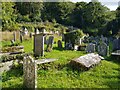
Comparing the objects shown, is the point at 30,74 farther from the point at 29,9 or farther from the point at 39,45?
the point at 29,9

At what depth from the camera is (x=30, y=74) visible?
10.7 meters

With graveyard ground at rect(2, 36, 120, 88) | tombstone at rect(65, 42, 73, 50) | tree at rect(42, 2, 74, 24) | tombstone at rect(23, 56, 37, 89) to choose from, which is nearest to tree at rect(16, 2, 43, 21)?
tree at rect(42, 2, 74, 24)

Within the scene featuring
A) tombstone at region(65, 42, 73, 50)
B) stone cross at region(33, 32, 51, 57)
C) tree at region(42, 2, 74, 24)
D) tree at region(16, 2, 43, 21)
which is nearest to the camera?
stone cross at region(33, 32, 51, 57)

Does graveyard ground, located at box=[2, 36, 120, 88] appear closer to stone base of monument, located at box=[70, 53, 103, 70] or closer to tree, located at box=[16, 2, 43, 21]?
stone base of monument, located at box=[70, 53, 103, 70]

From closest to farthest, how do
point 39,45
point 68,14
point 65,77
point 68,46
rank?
point 65,77 → point 39,45 → point 68,46 → point 68,14

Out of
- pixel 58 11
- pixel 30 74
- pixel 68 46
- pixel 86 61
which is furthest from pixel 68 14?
pixel 30 74

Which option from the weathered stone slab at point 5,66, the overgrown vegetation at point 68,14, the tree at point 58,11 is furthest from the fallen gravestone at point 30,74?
the tree at point 58,11

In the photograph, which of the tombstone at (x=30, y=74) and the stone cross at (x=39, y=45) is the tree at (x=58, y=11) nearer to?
the stone cross at (x=39, y=45)

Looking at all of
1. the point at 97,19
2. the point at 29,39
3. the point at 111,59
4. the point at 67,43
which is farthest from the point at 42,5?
the point at 111,59

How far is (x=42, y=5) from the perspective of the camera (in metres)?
53.2

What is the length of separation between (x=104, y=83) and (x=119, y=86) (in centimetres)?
60

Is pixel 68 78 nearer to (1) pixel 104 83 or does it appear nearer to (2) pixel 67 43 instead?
(1) pixel 104 83

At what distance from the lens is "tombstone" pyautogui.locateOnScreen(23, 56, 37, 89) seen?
34.8ft

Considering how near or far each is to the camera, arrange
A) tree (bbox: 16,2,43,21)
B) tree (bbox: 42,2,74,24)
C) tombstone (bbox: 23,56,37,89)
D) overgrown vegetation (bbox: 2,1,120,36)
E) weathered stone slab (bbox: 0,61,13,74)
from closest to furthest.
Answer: tombstone (bbox: 23,56,37,89), weathered stone slab (bbox: 0,61,13,74), overgrown vegetation (bbox: 2,1,120,36), tree (bbox: 16,2,43,21), tree (bbox: 42,2,74,24)
